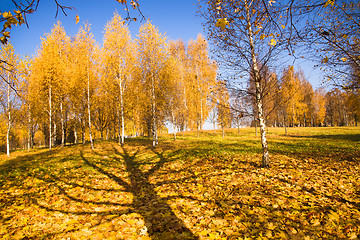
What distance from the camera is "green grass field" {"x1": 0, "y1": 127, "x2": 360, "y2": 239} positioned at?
3039 mm

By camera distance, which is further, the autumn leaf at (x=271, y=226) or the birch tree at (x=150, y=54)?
the birch tree at (x=150, y=54)

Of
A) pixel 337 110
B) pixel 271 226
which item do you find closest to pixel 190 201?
pixel 271 226

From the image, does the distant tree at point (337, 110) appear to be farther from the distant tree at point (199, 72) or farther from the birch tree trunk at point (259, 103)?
the birch tree trunk at point (259, 103)

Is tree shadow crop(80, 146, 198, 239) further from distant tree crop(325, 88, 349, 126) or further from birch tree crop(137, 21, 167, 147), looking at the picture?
distant tree crop(325, 88, 349, 126)

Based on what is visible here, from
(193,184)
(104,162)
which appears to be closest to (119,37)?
(104,162)

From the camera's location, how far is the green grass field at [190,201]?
3.04 m

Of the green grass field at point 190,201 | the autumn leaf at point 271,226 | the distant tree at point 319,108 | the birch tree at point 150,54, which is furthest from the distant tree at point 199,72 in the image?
the distant tree at point 319,108

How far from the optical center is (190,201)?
13.8 ft

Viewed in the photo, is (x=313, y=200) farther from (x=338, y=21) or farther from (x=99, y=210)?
(x=338, y=21)

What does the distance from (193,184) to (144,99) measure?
15.2 metres

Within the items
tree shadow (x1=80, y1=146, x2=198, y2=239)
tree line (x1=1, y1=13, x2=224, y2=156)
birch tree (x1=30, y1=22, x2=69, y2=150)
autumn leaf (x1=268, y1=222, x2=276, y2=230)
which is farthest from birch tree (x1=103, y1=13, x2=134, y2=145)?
autumn leaf (x1=268, y1=222, x2=276, y2=230)

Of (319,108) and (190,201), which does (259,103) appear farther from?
(319,108)

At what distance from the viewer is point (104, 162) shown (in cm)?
868

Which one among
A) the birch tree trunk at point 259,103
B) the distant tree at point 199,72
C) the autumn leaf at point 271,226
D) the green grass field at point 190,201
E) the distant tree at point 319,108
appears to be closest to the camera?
the autumn leaf at point 271,226
